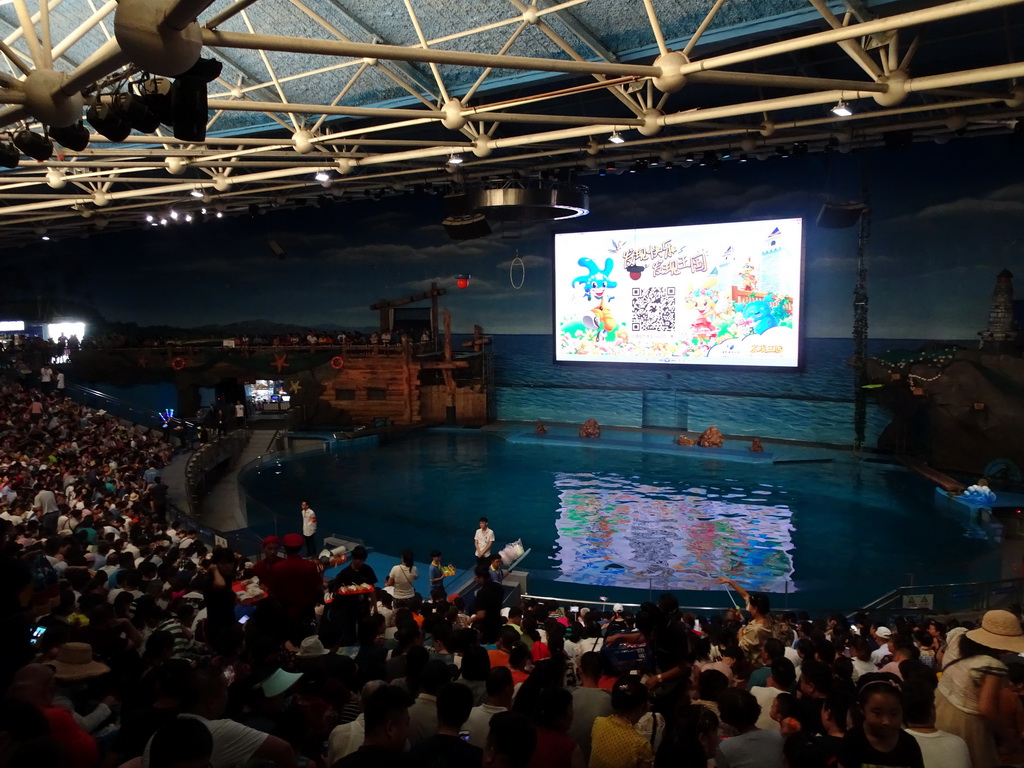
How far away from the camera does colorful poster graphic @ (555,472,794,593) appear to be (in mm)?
11000

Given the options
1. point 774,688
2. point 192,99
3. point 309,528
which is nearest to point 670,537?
point 309,528

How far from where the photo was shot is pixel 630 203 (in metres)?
27.0

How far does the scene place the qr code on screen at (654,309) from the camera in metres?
22.2

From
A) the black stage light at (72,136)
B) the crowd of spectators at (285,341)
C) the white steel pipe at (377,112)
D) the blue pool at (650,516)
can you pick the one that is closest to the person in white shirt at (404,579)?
the blue pool at (650,516)

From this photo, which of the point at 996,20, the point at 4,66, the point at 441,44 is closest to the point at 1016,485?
the point at 996,20

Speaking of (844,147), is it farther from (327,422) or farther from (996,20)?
(327,422)

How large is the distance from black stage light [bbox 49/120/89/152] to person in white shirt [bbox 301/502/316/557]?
602cm

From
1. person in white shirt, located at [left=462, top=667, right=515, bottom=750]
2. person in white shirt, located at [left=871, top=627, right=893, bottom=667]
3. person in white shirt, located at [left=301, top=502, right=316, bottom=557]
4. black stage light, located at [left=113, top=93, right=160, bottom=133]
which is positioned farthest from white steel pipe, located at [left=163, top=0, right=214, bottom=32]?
person in white shirt, located at [left=301, top=502, right=316, bottom=557]

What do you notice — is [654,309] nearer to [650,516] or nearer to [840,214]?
[840,214]

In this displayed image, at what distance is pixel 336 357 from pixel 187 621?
21774 millimetres

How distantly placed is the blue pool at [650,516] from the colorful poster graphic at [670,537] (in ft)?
0.13

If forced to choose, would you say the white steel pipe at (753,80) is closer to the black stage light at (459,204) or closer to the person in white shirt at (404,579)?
the person in white shirt at (404,579)

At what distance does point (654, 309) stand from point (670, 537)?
1046cm

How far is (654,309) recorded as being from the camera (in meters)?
22.4
